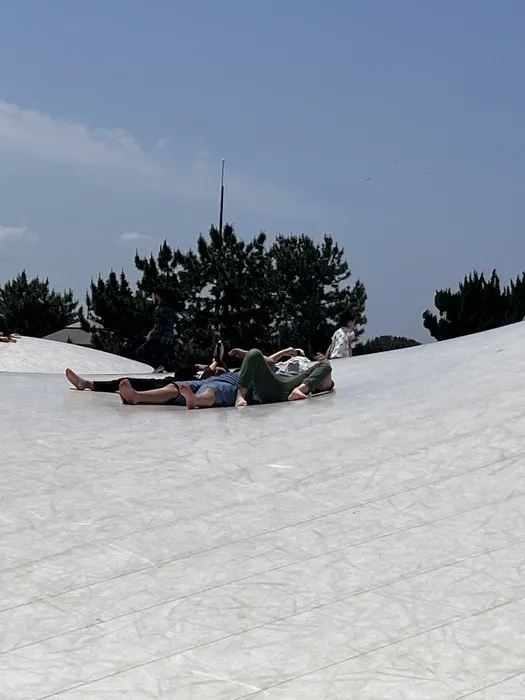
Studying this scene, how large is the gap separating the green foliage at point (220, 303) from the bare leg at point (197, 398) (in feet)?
113

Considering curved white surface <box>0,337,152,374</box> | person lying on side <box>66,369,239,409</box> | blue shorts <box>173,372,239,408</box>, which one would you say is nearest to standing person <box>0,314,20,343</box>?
curved white surface <box>0,337,152,374</box>

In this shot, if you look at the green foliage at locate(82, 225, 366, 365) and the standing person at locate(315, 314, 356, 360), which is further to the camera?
the green foliage at locate(82, 225, 366, 365)

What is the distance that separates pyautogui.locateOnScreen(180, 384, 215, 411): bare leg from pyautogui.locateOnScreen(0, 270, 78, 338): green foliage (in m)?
48.4

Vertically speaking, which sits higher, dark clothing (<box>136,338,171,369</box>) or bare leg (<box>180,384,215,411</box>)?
dark clothing (<box>136,338,171,369</box>)

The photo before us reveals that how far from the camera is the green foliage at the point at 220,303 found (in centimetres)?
4338

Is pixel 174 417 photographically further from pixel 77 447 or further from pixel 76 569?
pixel 76 569

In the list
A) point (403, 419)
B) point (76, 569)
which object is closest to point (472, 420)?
point (403, 419)

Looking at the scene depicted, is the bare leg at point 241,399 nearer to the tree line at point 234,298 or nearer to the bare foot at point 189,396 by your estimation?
the bare foot at point 189,396

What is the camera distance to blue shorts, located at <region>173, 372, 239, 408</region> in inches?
264

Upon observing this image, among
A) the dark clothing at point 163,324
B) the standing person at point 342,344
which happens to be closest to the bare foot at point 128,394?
the dark clothing at point 163,324

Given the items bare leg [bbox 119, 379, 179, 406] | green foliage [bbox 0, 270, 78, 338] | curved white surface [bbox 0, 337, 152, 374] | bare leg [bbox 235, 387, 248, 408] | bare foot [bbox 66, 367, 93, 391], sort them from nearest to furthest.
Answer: bare leg [bbox 235, 387, 248, 408]
bare leg [bbox 119, 379, 179, 406]
bare foot [bbox 66, 367, 93, 391]
curved white surface [bbox 0, 337, 152, 374]
green foliage [bbox 0, 270, 78, 338]

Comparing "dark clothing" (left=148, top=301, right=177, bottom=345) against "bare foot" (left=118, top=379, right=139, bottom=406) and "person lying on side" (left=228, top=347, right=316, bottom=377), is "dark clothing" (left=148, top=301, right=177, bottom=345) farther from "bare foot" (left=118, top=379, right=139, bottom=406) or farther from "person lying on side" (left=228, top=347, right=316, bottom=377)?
"bare foot" (left=118, top=379, right=139, bottom=406)

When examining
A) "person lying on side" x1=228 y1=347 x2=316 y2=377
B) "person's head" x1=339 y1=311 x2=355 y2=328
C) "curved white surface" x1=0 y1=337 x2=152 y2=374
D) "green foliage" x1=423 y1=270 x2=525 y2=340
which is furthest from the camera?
"green foliage" x1=423 y1=270 x2=525 y2=340

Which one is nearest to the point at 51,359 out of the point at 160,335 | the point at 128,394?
the point at 160,335
